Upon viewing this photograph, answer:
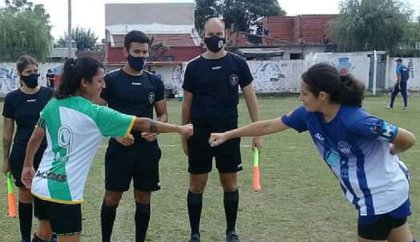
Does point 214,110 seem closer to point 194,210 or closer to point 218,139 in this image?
point 194,210

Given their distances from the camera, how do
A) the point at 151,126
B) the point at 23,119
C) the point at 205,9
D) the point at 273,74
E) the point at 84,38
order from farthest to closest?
the point at 84,38, the point at 205,9, the point at 273,74, the point at 23,119, the point at 151,126

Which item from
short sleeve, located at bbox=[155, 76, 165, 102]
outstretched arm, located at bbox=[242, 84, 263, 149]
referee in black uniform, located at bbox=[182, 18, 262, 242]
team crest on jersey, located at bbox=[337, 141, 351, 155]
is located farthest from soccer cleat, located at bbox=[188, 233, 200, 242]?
team crest on jersey, located at bbox=[337, 141, 351, 155]

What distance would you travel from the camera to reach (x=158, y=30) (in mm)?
51750

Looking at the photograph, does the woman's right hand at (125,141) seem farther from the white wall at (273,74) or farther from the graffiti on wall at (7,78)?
the graffiti on wall at (7,78)

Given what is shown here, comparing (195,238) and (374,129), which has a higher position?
(374,129)

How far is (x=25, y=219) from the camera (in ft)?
19.5

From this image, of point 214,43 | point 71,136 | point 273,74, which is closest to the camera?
point 71,136

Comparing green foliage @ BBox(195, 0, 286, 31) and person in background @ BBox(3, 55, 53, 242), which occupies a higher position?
green foliage @ BBox(195, 0, 286, 31)

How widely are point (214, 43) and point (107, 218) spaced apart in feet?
6.46

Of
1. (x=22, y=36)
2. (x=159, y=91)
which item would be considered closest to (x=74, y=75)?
(x=159, y=91)

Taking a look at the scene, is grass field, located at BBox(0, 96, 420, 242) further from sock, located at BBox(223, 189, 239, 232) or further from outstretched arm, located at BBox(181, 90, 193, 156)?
outstretched arm, located at BBox(181, 90, 193, 156)

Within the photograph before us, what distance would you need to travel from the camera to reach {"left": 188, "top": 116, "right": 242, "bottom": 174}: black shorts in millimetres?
5992

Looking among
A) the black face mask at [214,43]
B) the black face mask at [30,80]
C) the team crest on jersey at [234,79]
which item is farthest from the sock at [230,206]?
the black face mask at [30,80]

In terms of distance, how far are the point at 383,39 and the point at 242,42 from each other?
14.0 metres
